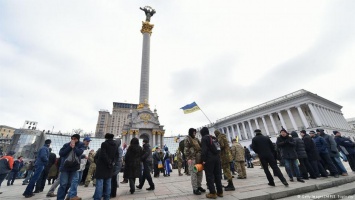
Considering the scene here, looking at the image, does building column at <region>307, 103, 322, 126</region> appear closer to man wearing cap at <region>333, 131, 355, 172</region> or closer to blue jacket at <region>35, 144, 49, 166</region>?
man wearing cap at <region>333, 131, 355, 172</region>

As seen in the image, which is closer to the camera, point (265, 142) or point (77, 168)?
point (77, 168)

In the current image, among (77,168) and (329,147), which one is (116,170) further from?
(329,147)

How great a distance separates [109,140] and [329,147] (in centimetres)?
936

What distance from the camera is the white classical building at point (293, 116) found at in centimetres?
3603

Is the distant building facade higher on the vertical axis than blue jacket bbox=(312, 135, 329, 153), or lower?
higher

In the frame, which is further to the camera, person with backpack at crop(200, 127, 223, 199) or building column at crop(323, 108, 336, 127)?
building column at crop(323, 108, 336, 127)

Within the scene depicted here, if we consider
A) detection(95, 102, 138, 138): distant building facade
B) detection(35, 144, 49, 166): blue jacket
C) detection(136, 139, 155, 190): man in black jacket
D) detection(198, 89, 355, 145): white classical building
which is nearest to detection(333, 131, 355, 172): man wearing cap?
detection(136, 139, 155, 190): man in black jacket

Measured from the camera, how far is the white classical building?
36.0 meters

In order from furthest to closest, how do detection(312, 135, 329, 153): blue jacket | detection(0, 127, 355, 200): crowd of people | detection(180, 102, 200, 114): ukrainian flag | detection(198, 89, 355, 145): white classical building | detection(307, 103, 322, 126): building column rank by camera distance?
detection(198, 89, 355, 145): white classical building → detection(307, 103, 322, 126): building column → detection(180, 102, 200, 114): ukrainian flag → detection(312, 135, 329, 153): blue jacket → detection(0, 127, 355, 200): crowd of people

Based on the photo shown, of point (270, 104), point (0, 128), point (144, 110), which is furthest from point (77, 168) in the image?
point (0, 128)

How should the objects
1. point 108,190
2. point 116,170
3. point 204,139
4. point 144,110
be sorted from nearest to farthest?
point 108,190, point 204,139, point 116,170, point 144,110

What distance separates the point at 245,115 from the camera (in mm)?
49344

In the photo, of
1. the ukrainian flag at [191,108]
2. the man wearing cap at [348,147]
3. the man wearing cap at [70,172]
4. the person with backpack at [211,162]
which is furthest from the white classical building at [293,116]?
the man wearing cap at [70,172]

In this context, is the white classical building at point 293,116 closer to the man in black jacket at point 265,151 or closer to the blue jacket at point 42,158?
the man in black jacket at point 265,151
